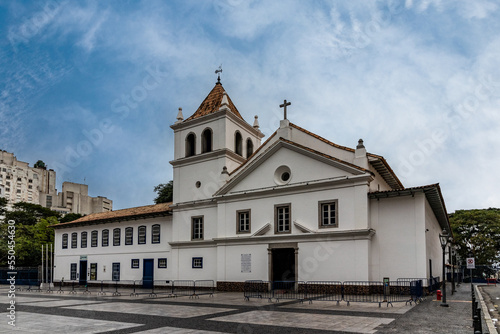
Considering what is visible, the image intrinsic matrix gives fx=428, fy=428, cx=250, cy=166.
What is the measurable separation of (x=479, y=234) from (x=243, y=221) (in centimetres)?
4144

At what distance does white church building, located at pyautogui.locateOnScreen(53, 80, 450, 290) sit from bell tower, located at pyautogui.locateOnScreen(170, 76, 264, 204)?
0.27 feet

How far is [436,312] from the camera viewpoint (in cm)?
1559

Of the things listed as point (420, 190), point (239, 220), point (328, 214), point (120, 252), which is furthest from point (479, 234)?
point (120, 252)

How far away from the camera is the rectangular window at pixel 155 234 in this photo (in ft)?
109

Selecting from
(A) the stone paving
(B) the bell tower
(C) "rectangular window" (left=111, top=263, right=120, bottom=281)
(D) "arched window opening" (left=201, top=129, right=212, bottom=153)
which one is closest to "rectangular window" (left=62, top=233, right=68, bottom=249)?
(C) "rectangular window" (left=111, top=263, right=120, bottom=281)

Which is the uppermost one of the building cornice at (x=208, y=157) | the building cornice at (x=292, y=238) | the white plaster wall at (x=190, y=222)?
the building cornice at (x=208, y=157)

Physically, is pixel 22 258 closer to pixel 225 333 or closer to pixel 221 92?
pixel 221 92

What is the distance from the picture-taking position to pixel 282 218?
85.5ft

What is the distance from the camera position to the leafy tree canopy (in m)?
54.4

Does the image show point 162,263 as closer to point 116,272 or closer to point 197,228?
point 197,228

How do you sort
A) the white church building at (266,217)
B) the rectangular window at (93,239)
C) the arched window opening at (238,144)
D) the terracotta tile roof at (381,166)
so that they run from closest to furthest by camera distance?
the white church building at (266,217) < the terracotta tile roof at (381,166) < the arched window opening at (238,144) < the rectangular window at (93,239)

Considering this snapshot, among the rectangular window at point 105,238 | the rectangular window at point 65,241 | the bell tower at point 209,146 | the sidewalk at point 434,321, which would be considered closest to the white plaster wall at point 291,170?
the bell tower at point 209,146

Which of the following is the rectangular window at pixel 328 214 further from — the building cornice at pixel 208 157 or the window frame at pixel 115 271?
the window frame at pixel 115 271

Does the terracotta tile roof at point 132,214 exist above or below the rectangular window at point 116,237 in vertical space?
above
